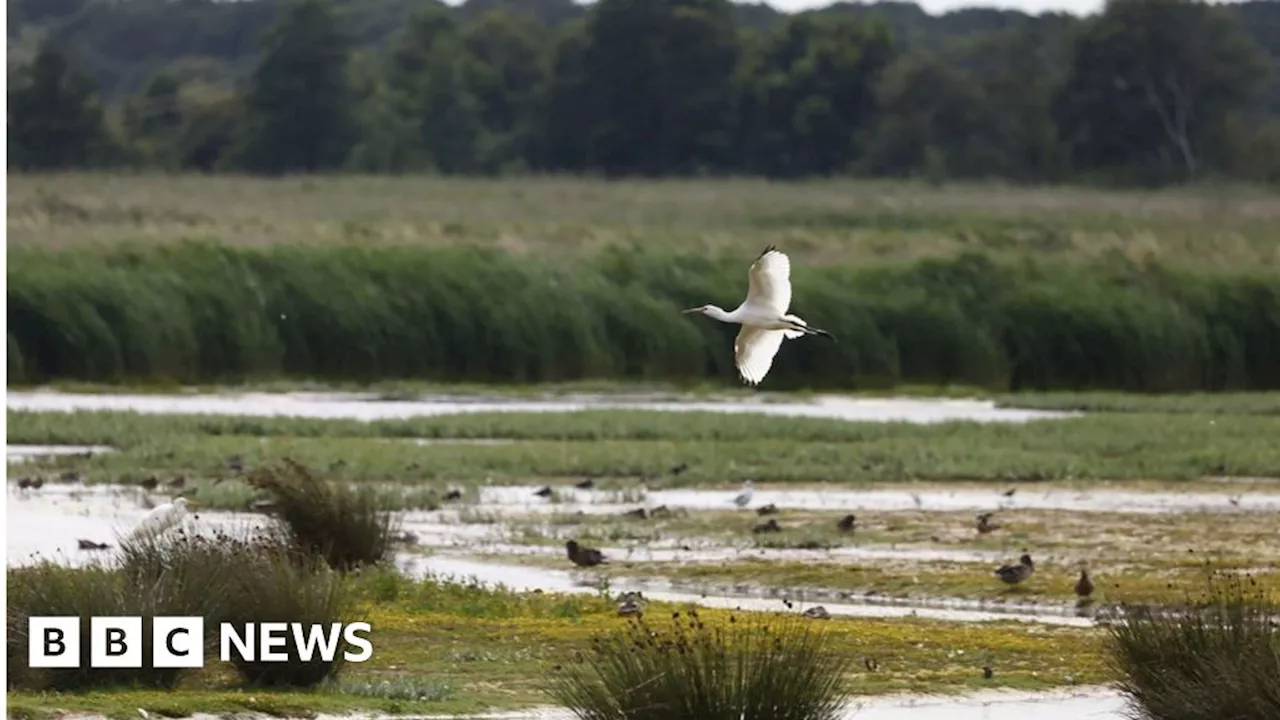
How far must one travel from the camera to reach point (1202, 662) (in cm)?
1382

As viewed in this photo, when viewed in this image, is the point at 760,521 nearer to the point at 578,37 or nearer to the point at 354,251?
the point at 354,251

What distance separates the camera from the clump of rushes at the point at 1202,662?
43.7ft

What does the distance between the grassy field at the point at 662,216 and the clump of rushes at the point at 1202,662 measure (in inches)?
1375

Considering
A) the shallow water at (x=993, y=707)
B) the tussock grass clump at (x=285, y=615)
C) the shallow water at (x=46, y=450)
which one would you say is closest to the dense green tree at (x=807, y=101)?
the shallow water at (x=46, y=450)

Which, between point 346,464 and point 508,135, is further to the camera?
point 508,135

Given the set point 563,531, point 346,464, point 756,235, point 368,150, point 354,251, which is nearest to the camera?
point 563,531

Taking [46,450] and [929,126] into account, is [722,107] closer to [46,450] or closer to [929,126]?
[929,126]

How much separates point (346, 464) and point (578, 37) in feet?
190

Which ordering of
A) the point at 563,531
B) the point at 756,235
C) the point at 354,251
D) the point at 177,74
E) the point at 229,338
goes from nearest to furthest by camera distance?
the point at 563,531 < the point at 229,338 < the point at 354,251 < the point at 756,235 < the point at 177,74

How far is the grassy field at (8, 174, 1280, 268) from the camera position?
53312 mm

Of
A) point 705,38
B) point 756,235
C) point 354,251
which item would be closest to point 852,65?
point 705,38

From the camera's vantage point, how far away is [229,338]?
42.4 m

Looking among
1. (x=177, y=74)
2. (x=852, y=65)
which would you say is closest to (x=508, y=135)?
(x=852, y=65)

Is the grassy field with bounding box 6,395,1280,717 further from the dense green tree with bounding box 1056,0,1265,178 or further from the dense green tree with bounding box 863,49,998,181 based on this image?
the dense green tree with bounding box 863,49,998,181
